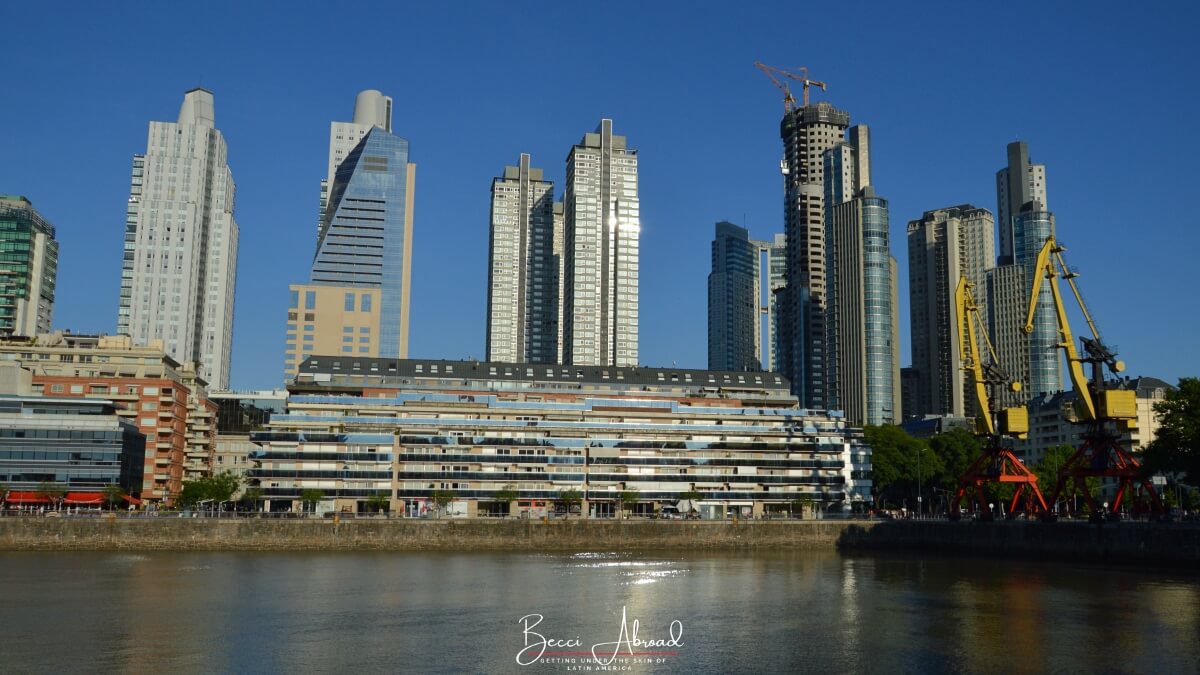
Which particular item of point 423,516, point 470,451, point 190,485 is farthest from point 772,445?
point 190,485

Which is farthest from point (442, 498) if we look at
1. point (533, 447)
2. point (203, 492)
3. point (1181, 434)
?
point (1181, 434)

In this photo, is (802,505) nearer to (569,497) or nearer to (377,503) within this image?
(569,497)

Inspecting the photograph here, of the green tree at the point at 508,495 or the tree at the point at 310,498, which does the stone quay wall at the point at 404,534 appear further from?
the green tree at the point at 508,495

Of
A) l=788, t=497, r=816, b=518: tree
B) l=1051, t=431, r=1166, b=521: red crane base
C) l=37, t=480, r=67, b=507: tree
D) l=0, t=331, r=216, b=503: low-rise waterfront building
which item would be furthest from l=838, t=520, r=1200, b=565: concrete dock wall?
l=0, t=331, r=216, b=503: low-rise waterfront building

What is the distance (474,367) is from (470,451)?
29332mm

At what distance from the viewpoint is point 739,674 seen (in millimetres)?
47188

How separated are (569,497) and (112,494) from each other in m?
62.3

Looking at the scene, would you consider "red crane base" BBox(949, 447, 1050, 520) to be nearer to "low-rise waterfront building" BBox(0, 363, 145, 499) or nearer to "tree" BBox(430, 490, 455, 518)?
"tree" BBox(430, 490, 455, 518)

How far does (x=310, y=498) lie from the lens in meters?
150

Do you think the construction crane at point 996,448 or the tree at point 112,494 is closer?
the construction crane at point 996,448

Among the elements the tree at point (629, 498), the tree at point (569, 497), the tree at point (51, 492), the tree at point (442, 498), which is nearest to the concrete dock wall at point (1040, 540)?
the tree at point (629, 498)

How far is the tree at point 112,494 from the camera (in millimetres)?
142750

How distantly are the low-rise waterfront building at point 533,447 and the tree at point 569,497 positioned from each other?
2.12 ft

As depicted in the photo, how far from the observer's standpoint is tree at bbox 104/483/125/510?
142750 mm
